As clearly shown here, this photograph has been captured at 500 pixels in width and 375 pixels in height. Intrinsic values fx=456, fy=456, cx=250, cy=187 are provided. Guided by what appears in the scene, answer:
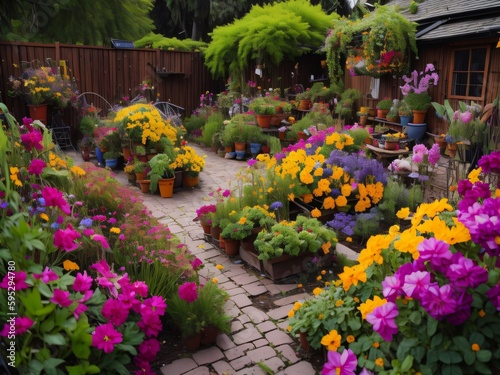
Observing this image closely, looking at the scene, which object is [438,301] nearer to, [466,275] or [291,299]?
[466,275]

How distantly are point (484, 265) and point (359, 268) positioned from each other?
0.66 metres

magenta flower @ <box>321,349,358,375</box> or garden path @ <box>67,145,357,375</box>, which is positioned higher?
magenta flower @ <box>321,349,358,375</box>

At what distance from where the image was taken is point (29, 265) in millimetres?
2289

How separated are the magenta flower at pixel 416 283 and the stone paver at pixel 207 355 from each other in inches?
54.5

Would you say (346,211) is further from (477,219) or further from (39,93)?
(39,93)

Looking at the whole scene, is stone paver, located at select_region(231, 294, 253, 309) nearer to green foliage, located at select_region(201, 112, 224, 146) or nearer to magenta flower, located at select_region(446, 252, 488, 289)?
magenta flower, located at select_region(446, 252, 488, 289)

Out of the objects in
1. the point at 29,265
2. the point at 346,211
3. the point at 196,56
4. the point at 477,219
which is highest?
the point at 196,56

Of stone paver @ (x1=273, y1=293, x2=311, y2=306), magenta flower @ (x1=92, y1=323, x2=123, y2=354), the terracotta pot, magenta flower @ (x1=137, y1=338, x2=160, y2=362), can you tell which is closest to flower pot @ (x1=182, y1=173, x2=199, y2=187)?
stone paver @ (x1=273, y1=293, x2=311, y2=306)

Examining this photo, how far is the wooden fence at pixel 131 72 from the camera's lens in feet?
32.2

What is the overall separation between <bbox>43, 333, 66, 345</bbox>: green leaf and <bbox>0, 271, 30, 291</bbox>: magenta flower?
9.9 inches

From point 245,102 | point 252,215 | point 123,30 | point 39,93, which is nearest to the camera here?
point 252,215

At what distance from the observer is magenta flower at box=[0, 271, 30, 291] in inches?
81.4


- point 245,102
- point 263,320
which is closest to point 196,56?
point 245,102

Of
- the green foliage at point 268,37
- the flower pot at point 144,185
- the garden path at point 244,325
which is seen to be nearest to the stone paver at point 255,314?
the garden path at point 244,325
